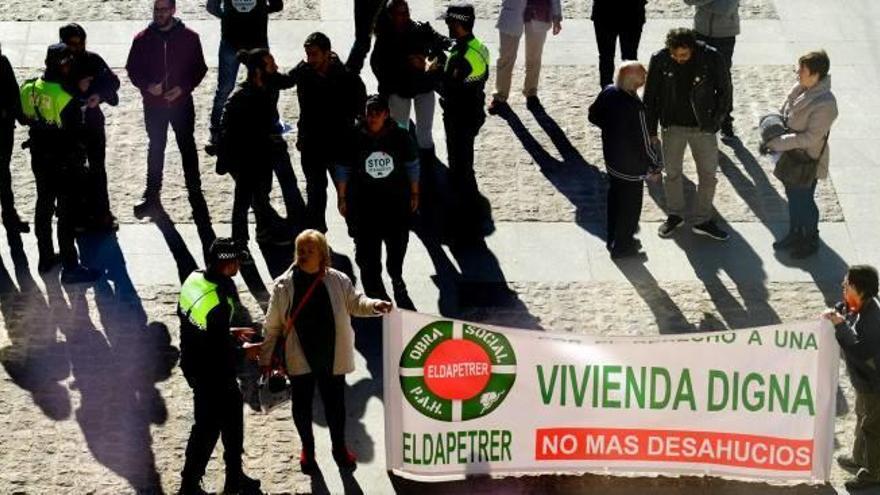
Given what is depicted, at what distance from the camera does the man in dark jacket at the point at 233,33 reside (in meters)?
14.6

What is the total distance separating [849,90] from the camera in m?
15.6

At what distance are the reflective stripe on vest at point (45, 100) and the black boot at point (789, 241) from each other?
17.1 ft

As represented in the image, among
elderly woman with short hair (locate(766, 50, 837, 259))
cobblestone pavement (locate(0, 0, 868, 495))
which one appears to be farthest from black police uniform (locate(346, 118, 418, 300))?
elderly woman with short hair (locate(766, 50, 837, 259))

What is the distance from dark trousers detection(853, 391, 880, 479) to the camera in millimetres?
10391

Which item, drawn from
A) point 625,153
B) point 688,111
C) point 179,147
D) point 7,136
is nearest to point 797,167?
point 688,111

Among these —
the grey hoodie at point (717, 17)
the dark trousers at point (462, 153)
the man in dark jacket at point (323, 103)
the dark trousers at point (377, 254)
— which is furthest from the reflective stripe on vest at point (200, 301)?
the grey hoodie at point (717, 17)

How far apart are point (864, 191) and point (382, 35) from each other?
3928mm

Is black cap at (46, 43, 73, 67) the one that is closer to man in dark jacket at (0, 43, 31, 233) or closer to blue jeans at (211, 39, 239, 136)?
man in dark jacket at (0, 43, 31, 233)

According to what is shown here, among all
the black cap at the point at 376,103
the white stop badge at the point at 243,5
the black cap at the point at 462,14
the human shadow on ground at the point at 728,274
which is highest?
the black cap at the point at 462,14

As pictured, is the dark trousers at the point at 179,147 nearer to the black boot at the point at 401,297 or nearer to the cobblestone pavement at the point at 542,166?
the cobblestone pavement at the point at 542,166

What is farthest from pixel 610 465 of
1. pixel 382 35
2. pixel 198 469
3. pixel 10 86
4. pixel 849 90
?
pixel 849 90

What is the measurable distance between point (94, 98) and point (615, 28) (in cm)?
457

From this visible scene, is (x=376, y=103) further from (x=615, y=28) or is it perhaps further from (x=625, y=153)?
(x=615, y=28)

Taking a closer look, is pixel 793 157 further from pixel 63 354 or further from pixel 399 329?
pixel 63 354
